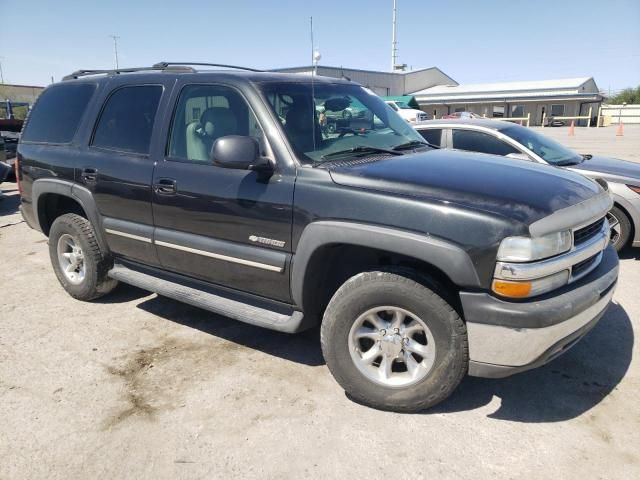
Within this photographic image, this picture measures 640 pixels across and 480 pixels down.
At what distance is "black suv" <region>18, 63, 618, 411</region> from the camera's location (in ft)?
8.41

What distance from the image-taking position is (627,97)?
7012 centimetres

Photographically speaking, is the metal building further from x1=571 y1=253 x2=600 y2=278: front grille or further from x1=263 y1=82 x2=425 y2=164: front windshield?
x1=571 y1=253 x2=600 y2=278: front grille

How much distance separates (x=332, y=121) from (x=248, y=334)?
180cm

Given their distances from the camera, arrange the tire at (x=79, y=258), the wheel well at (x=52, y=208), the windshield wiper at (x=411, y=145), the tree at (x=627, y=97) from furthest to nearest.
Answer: the tree at (x=627, y=97)
the wheel well at (x=52, y=208)
the tire at (x=79, y=258)
the windshield wiper at (x=411, y=145)

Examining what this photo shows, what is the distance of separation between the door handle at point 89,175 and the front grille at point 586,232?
3.56 m

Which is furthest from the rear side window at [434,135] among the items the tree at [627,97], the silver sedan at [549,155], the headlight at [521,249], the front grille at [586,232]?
the tree at [627,97]

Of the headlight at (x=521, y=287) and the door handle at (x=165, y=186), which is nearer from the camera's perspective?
the headlight at (x=521, y=287)

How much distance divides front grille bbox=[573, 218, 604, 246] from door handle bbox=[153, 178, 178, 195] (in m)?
2.59

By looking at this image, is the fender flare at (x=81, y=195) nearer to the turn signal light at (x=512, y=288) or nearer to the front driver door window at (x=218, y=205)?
the front driver door window at (x=218, y=205)

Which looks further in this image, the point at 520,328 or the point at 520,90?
the point at 520,90

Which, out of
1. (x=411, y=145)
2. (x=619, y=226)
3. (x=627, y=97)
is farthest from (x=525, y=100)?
(x=411, y=145)

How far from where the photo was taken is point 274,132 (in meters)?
3.24

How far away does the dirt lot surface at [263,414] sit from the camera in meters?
2.56

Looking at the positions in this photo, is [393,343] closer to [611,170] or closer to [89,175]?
[89,175]
